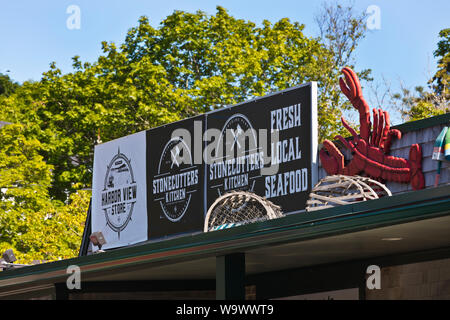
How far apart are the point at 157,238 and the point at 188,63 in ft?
80.2

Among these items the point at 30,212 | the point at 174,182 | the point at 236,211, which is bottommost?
the point at 236,211

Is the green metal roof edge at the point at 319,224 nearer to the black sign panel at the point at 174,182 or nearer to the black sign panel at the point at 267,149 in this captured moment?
the black sign panel at the point at 267,149

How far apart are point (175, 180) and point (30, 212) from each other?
59.6 ft

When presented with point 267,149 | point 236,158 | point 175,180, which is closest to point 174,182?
point 175,180

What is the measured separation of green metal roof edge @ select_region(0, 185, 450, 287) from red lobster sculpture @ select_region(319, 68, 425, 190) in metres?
2.05

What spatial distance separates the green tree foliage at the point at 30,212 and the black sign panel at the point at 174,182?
46.2 feet

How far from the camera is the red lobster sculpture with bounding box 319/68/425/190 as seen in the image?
9.51 m

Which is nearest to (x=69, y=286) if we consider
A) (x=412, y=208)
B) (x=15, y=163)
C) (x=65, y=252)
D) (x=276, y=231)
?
(x=276, y=231)

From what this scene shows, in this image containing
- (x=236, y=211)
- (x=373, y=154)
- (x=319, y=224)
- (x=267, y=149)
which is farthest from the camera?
(x=267, y=149)

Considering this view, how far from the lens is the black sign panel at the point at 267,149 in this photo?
11.1 m

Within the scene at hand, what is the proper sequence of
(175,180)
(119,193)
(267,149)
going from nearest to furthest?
(267,149) < (175,180) < (119,193)

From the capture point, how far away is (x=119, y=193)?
14.8 metres

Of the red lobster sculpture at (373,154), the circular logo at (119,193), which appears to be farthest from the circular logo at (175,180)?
the red lobster sculpture at (373,154)

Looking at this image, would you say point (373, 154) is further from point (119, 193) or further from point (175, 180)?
point (119, 193)
